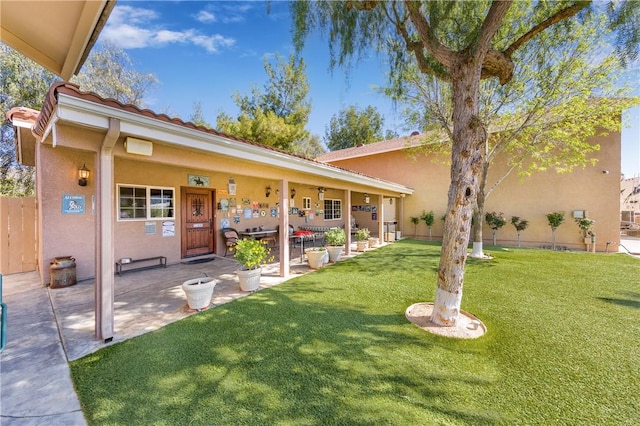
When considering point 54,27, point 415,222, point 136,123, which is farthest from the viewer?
point 415,222

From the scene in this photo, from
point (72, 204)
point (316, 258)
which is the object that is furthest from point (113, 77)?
point (316, 258)

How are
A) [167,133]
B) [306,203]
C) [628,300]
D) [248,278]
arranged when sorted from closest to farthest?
[167,133]
[628,300]
[248,278]
[306,203]

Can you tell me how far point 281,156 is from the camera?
5.13 metres

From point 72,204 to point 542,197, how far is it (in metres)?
15.3

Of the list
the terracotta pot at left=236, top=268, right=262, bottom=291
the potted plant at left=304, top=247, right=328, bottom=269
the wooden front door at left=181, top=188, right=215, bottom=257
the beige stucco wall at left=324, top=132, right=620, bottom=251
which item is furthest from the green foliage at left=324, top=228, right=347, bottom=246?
the beige stucco wall at left=324, top=132, right=620, bottom=251

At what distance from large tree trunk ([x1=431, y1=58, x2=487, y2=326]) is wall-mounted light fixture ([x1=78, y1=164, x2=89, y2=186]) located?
7.23 meters

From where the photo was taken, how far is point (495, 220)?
10922 mm

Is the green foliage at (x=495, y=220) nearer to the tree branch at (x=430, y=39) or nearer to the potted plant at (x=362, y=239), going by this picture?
the potted plant at (x=362, y=239)

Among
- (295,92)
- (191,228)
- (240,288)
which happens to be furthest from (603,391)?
(295,92)

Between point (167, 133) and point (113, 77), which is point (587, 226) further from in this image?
point (113, 77)

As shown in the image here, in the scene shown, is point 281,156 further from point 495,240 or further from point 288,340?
point 495,240

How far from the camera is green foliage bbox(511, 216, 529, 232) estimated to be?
1055 centimetres

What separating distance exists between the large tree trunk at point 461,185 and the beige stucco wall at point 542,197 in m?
8.06

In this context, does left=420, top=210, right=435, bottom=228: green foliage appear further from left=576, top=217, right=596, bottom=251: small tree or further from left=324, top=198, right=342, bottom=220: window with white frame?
left=576, top=217, right=596, bottom=251: small tree
